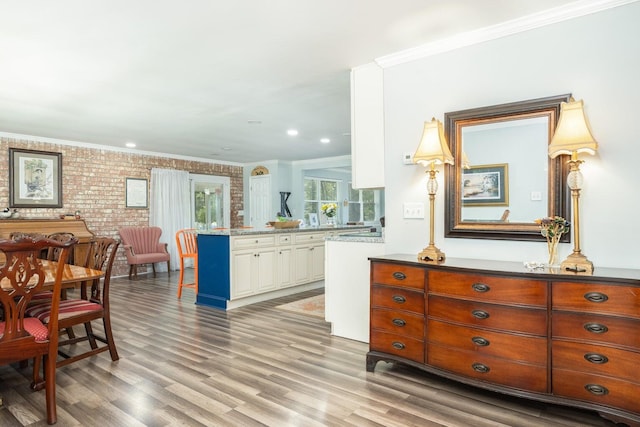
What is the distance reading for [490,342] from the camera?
2.23m

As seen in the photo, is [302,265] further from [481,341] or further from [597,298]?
[597,298]

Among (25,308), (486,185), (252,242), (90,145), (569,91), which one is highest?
(90,145)

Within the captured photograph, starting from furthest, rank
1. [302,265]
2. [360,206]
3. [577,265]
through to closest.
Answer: [360,206]
[302,265]
[577,265]

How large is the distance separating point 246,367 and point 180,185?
5.82m

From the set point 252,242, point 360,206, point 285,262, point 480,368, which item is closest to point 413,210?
point 480,368

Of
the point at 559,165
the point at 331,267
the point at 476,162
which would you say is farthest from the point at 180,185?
the point at 559,165

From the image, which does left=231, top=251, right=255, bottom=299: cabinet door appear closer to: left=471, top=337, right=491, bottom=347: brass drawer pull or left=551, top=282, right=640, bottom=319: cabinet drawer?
left=471, top=337, right=491, bottom=347: brass drawer pull

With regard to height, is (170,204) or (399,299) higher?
(170,204)

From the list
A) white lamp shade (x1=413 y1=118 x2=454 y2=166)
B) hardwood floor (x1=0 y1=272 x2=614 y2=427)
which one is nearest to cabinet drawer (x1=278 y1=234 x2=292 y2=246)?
hardwood floor (x1=0 y1=272 x2=614 y2=427)

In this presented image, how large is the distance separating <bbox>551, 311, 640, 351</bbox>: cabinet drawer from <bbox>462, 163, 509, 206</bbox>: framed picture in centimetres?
89

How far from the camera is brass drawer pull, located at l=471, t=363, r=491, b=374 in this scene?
2236 mm

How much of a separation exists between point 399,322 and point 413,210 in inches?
35.6

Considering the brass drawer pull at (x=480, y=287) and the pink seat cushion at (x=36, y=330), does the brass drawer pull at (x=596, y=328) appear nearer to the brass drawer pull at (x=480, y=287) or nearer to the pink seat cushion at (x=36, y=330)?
the brass drawer pull at (x=480, y=287)

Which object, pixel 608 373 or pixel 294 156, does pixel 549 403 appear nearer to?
pixel 608 373
